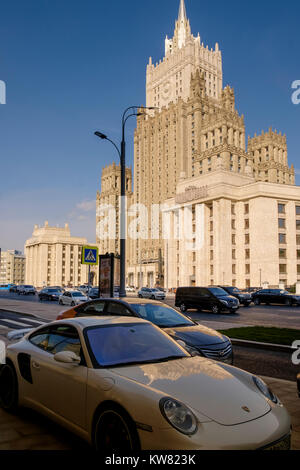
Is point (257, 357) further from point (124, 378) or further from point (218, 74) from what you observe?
point (218, 74)

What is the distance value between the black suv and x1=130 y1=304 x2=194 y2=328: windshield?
16081 mm

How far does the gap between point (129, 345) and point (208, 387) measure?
1.12m

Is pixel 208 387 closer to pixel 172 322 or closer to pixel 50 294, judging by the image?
pixel 172 322

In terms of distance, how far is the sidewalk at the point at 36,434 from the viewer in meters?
4.14

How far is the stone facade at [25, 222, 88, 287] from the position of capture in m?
156

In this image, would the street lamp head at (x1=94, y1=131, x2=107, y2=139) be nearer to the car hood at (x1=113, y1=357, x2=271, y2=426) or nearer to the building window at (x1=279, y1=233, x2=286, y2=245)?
the car hood at (x1=113, y1=357, x2=271, y2=426)

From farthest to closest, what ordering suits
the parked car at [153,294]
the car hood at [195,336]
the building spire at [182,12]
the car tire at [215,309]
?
1. the building spire at [182,12]
2. the parked car at [153,294]
3. the car tire at [215,309]
4. the car hood at [195,336]

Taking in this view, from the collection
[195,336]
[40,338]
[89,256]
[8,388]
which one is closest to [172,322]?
[195,336]

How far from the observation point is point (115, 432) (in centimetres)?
349

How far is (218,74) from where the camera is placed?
131 metres

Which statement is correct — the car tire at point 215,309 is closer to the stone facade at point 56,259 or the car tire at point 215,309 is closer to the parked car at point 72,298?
the parked car at point 72,298

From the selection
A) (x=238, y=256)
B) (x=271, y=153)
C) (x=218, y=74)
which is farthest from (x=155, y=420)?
(x=218, y=74)

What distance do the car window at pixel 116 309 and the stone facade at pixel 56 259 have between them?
487 ft

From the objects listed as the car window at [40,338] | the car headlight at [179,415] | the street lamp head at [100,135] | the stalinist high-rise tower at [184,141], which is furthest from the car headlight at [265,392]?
the stalinist high-rise tower at [184,141]
